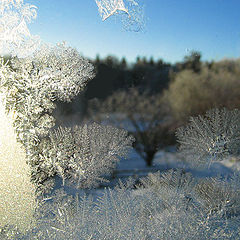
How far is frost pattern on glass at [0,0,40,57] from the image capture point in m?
1.35

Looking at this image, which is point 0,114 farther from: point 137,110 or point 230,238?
point 230,238

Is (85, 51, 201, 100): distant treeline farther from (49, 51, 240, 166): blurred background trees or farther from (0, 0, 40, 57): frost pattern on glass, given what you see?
(0, 0, 40, 57): frost pattern on glass

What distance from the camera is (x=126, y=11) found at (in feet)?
4.58

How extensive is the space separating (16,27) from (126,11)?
0.57m

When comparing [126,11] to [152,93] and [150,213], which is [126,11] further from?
[150,213]

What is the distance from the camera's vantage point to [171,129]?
152cm

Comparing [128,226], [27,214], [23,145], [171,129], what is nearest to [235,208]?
[171,129]

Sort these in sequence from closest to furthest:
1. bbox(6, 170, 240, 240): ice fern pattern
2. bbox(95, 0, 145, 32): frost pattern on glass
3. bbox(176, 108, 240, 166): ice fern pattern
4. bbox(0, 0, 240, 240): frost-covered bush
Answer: bbox(6, 170, 240, 240): ice fern pattern → bbox(0, 0, 240, 240): frost-covered bush → bbox(95, 0, 145, 32): frost pattern on glass → bbox(176, 108, 240, 166): ice fern pattern

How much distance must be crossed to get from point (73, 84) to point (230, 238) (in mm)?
1020

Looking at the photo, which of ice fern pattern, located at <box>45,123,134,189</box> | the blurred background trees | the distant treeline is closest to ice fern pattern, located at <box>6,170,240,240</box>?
ice fern pattern, located at <box>45,123,134,189</box>

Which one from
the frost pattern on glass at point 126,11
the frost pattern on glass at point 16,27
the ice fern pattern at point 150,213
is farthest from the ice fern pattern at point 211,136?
the frost pattern on glass at point 16,27

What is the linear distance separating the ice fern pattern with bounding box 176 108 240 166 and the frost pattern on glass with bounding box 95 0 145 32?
61 centimetres

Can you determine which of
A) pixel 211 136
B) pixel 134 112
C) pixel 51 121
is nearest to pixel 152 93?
pixel 134 112

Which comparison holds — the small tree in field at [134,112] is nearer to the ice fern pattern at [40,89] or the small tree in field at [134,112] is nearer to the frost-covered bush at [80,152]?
the frost-covered bush at [80,152]
